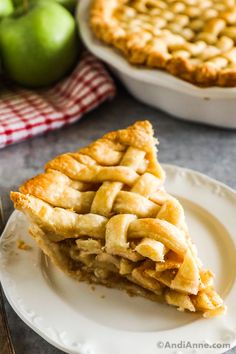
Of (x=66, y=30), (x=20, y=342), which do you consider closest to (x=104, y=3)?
(x=66, y=30)

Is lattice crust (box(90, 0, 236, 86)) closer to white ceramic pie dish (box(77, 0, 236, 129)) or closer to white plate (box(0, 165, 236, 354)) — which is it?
white ceramic pie dish (box(77, 0, 236, 129))

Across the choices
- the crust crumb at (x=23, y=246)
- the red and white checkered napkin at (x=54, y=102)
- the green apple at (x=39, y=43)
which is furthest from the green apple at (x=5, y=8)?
the crust crumb at (x=23, y=246)

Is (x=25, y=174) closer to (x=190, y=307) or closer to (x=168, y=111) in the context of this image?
(x=168, y=111)

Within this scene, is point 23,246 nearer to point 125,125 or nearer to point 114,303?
point 114,303

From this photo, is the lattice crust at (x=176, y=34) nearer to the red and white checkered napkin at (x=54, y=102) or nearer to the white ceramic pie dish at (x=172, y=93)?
the white ceramic pie dish at (x=172, y=93)

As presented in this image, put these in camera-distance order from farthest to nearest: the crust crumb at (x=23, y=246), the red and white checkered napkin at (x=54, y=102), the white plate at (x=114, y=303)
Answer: the red and white checkered napkin at (x=54, y=102), the crust crumb at (x=23, y=246), the white plate at (x=114, y=303)

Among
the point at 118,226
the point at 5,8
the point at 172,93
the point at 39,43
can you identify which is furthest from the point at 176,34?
the point at 118,226

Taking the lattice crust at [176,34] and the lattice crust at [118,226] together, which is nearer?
the lattice crust at [118,226]
